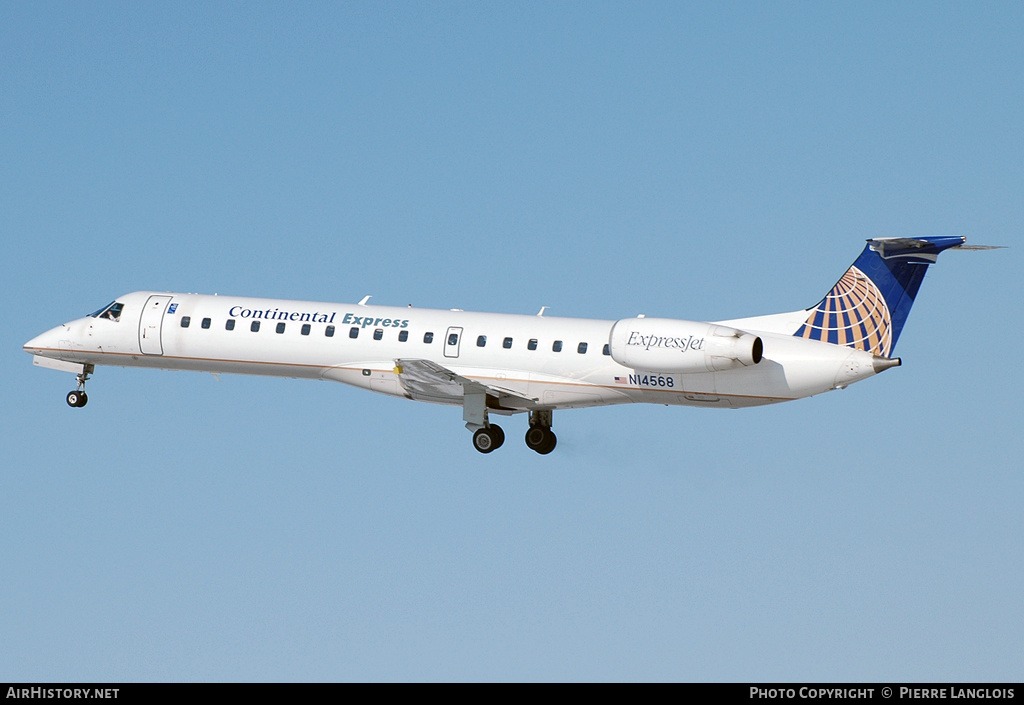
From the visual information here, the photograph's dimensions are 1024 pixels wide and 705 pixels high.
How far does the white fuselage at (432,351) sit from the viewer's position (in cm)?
3303

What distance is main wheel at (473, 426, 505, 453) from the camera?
Answer: 35.3 meters

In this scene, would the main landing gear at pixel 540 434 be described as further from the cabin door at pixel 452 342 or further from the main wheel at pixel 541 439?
the cabin door at pixel 452 342

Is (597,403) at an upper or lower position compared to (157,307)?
lower

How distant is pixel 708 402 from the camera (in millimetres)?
33656

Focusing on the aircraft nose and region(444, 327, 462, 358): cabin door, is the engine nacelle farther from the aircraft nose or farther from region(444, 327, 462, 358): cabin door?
the aircraft nose

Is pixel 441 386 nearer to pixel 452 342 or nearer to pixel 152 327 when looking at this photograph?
pixel 452 342

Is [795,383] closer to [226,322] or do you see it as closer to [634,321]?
[634,321]

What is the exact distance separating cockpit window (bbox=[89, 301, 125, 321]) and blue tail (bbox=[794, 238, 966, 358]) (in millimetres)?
16891

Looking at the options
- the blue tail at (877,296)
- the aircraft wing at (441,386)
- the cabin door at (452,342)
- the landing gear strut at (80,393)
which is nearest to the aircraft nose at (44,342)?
the landing gear strut at (80,393)

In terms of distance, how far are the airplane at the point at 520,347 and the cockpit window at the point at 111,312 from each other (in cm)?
5

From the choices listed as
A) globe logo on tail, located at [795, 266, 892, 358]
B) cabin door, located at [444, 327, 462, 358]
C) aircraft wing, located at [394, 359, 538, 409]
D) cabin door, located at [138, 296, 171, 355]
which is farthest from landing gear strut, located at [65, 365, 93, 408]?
globe logo on tail, located at [795, 266, 892, 358]
